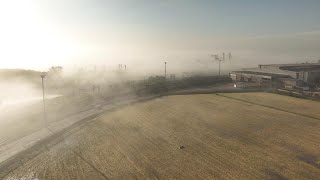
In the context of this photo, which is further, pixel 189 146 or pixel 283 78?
pixel 283 78

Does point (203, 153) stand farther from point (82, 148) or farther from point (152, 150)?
point (82, 148)

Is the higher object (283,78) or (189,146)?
(283,78)

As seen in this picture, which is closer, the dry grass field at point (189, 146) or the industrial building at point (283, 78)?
the dry grass field at point (189, 146)

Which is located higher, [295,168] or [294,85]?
[294,85]

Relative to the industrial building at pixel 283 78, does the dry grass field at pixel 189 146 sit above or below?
below

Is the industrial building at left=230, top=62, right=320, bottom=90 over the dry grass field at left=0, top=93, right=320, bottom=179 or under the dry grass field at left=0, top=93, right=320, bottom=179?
over

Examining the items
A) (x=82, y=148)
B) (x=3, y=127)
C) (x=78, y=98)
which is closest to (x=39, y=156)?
(x=82, y=148)

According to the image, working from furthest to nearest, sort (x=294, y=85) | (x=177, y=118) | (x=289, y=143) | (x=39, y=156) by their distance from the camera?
(x=294, y=85)
(x=177, y=118)
(x=289, y=143)
(x=39, y=156)

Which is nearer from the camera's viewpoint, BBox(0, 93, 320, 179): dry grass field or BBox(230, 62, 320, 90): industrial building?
BBox(0, 93, 320, 179): dry grass field
